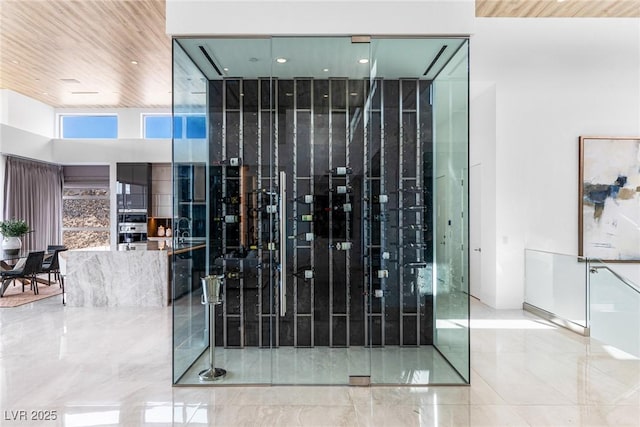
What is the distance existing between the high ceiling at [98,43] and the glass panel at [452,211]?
167cm

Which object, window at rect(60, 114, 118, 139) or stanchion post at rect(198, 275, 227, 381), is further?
window at rect(60, 114, 118, 139)

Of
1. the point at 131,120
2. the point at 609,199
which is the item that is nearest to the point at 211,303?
the point at 609,199

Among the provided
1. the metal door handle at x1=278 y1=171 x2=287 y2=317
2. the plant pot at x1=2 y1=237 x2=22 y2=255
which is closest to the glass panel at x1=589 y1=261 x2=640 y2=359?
the metal door handle at x1=278 y1=171 x2=287 y2=317

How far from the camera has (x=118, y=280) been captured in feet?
21.1

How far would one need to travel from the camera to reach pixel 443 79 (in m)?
3.77

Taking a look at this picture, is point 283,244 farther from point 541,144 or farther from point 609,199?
point 609,199

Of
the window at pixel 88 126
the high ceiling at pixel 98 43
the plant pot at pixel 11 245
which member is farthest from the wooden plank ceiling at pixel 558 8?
the window at pixel 88 126

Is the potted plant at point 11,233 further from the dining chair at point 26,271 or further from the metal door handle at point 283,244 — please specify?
the metal door handle at point 283,244

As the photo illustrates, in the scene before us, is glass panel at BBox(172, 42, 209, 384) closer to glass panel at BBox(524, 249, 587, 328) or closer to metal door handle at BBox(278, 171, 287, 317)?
metal door handle at BBox(278, 171, 287, 317)

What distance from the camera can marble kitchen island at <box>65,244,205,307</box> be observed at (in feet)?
21.0

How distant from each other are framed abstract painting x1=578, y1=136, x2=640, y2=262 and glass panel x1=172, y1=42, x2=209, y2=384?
5.61 metres

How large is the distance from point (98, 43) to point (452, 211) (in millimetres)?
5900

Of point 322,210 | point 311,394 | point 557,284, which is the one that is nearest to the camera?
point 311,394

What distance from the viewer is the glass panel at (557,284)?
4.95 m
